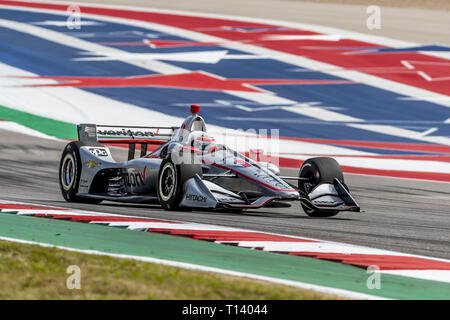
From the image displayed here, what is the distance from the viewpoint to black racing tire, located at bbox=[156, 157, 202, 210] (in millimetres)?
10197

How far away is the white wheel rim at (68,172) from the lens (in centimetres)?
1217

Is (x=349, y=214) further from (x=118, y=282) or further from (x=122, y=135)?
(x=118, y=282)

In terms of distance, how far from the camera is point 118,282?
605cm

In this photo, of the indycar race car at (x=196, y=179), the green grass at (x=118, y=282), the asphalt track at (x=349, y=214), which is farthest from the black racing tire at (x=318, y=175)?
the green grass at (x=118, y=282)

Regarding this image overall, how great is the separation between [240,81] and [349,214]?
13.3m

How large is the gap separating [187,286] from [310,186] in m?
5.26

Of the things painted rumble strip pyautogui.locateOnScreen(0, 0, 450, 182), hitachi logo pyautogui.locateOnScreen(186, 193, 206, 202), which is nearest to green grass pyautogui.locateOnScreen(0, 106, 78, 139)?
painted rumble strip pyautogui.locateOnScreen(0, 0, 450, 182)

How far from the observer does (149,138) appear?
12578mm

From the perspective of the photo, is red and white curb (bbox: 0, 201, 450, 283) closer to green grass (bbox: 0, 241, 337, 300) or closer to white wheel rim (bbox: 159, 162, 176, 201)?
white wheel rim (bbox: 159, 162, 176, 201)

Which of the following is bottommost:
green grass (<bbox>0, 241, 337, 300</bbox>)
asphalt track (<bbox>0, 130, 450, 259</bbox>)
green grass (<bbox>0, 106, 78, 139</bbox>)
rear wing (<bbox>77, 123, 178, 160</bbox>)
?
green grass (<bbox>0, 241, 337, 300</bbox>)

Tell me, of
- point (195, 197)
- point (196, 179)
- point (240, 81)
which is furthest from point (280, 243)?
point (240, 81)

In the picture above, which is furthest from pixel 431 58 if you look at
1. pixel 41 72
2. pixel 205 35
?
pixel 41 72

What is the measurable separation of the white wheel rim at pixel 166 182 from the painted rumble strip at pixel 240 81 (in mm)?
7677

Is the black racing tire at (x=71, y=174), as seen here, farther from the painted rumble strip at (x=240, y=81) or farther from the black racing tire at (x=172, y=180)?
the painted rumble strip at (x=240, y=81)
